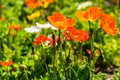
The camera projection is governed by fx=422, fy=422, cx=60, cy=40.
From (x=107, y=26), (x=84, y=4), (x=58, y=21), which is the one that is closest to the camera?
(x=107, y=26)

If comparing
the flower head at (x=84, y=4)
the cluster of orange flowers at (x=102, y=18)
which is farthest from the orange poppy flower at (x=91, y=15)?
the flower head at (x=84, y=4)

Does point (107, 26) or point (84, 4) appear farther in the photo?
point (84, 4)

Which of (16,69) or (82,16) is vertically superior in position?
(82,16)

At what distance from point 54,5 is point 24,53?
1.98 m

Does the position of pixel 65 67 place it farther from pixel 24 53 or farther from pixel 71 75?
pixel 24 53

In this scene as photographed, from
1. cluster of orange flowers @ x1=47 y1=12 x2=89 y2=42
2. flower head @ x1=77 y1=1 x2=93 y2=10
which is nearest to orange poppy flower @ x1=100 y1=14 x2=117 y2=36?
cluster of orange flowers @ x1=47 y1=12 x2=89 y2=42

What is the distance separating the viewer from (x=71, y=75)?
3.83 metres

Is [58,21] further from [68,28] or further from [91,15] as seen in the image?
[91,15]

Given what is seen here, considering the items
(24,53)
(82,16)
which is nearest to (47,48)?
(24,53)

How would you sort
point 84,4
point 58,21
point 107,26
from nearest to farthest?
1. point 107,26
2. point 58,21
3. point 84,4

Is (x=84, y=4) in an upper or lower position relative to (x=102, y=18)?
lower

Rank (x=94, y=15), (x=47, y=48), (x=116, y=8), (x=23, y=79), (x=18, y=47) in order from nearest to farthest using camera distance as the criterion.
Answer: (x=94, y=15) < (x=23, y=79) < (x=47, y=48) < (x=18, y=47) < (x=116, y=8)

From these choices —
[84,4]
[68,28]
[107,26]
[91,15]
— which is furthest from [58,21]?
[84,4]

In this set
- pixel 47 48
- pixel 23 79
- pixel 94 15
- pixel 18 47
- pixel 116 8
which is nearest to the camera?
pixel 94 15
